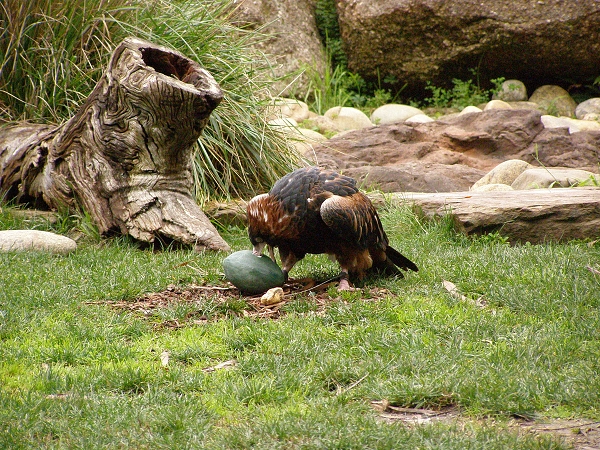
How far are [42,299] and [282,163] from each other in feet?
13.7

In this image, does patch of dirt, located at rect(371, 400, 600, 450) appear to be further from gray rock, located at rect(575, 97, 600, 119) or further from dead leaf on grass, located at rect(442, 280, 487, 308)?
gray rock, located at rect(575, 97, 600, 119)

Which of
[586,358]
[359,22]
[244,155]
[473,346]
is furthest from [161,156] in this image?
[359,22]

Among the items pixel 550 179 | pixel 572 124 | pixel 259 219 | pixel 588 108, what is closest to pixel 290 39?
pixel 572 124

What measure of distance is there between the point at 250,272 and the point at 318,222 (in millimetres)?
560

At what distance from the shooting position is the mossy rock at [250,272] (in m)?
4.79

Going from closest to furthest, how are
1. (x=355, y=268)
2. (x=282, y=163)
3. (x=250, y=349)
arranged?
1. (x=250, y=349)
2. (x=355, y=268)
3. (x=282, y=163)

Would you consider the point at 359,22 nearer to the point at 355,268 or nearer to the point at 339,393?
the point at 355,268

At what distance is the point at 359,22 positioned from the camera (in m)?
13.5

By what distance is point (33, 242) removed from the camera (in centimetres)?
614

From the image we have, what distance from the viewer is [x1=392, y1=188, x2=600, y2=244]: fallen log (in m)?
6.17

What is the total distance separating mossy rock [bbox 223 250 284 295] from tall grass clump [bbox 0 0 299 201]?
113 inches

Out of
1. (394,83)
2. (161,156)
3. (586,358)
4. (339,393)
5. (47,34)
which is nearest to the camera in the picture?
(339,393)

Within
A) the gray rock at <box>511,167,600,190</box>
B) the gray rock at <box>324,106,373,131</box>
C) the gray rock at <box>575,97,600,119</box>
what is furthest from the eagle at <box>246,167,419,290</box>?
the gray rock at <box>575,97,600,119</box>

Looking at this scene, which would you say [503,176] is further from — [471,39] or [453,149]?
[471,39]
